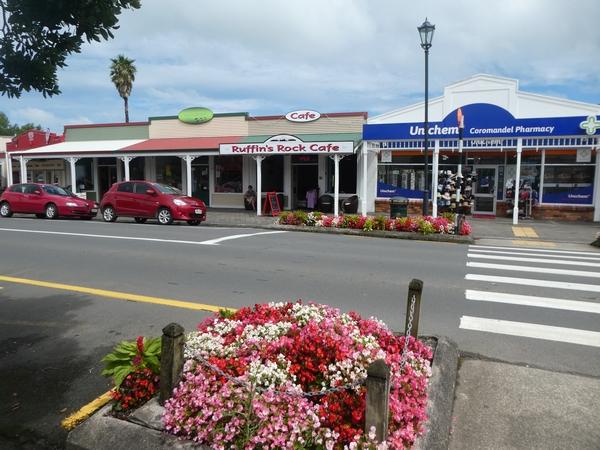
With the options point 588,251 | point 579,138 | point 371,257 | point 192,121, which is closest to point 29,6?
point 371,257

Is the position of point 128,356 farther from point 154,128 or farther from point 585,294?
point 154,128

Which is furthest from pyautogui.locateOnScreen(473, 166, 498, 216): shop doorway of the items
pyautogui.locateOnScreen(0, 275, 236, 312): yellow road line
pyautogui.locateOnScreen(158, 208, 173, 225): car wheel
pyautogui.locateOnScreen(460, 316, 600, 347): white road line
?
pyautogui.locateOnScreen(0, 275, 236, 312): yellow road line

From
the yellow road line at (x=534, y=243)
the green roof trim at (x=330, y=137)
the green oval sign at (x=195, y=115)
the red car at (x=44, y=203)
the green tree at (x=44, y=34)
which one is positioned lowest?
the yellow road line at (x=534, y=243)

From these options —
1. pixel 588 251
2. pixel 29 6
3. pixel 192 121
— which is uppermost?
pixel 192 121

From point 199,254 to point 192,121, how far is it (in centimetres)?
1733

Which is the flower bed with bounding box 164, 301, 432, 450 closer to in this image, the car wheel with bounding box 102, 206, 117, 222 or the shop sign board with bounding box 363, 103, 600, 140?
the car wheel with bounding box 102, 206, 117, 222

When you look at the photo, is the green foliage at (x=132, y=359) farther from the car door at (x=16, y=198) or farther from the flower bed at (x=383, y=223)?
the car door at (x=16, y=198)

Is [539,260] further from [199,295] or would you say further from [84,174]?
[84,174]

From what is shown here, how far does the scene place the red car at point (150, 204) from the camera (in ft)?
56.8

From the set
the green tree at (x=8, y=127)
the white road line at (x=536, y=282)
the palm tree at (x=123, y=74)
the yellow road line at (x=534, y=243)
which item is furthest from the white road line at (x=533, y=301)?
the green tree at (x=8, y=127)

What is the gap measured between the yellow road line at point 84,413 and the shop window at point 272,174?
21035 mm

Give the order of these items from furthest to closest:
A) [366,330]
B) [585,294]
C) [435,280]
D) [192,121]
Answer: [192,121] → [435,280] → [585,294] → [366,330]

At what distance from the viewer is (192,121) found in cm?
2630

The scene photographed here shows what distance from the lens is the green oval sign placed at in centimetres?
2592
